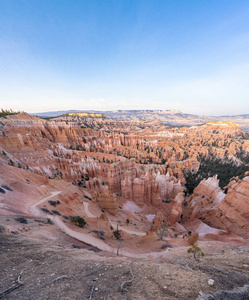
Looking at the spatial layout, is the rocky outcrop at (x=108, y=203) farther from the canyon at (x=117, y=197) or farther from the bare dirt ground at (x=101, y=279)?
the bare dirt ground at (x=101, y=279)

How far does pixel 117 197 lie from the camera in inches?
1366

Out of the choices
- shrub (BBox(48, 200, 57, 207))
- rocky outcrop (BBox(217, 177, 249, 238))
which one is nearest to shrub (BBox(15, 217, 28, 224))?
shrub (BBox(48, 200, 57, 207))

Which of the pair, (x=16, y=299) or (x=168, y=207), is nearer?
(x=16, y=299)

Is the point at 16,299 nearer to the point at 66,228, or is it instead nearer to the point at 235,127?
the point at 66,228

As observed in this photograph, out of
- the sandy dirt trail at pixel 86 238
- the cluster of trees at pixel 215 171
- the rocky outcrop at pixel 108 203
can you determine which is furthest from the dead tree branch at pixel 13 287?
the cluster of trees at pixel 215 171

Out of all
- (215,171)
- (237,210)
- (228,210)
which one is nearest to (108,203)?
(228,210)

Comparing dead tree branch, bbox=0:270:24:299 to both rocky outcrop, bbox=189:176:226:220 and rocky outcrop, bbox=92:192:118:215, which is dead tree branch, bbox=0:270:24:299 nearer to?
rocky outcrop, bbox=92:192:118:215

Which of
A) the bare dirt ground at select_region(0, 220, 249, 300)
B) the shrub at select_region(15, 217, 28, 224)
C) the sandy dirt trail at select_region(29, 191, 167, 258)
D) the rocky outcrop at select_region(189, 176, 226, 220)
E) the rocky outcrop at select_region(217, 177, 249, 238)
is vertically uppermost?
the bare dirt ground at select_region(0, 220, 249, 300)

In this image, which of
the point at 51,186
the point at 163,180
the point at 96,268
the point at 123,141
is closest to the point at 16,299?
the point at 96,268

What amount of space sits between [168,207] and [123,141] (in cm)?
5445

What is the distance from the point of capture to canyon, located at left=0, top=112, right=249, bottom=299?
561 inches

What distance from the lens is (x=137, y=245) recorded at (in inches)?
610

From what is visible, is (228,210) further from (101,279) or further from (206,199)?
(101,279)

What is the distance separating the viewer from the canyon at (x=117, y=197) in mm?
14250
